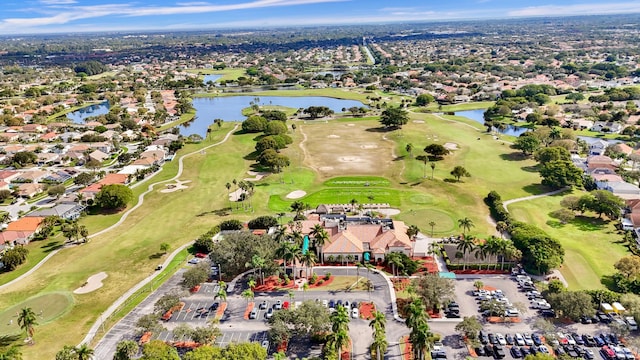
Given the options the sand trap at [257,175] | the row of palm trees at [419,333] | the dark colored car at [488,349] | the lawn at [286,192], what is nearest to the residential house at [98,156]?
the lawn at [286,192]

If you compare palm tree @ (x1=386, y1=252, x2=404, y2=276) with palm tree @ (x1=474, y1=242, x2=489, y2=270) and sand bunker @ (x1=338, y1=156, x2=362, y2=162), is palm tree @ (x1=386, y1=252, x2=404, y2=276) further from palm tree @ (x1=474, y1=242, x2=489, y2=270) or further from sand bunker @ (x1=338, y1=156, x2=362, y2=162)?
sand bunker @ (x1=338, y1=156, x2=362, y2=162)

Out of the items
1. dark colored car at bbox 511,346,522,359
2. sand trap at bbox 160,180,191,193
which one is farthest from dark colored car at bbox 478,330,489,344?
sand trap at bbox 160,180,191,193

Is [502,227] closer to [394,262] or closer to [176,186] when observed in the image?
[394,262]

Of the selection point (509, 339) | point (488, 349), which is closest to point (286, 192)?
point (488, 349)

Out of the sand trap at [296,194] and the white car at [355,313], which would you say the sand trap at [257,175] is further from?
the white car at [355,313]

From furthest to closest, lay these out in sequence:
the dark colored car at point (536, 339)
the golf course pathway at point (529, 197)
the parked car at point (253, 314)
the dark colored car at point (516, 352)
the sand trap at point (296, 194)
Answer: the sand trap at point (296, 194) < the golf course pathway at point (529, 197) < the parked car at point (253, 314) < the dark colored car at point (536, 339) < the dark colored car at point (516, 352)

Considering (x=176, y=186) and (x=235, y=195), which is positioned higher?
(x=176, y=186)
